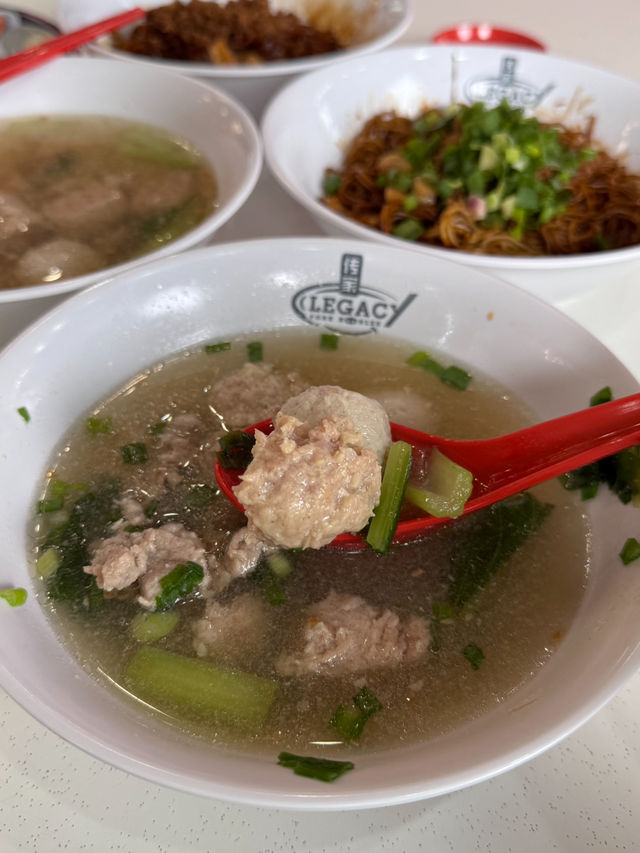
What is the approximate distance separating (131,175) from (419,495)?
1696 millimetres

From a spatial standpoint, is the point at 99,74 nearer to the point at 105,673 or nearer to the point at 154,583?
the point at 154,583

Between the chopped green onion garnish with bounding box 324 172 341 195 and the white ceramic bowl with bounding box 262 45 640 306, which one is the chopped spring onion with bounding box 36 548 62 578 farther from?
the chopped green onion garnish with bounding box 324 172 341 195

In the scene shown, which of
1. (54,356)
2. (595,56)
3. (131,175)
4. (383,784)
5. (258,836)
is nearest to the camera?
(383,784)

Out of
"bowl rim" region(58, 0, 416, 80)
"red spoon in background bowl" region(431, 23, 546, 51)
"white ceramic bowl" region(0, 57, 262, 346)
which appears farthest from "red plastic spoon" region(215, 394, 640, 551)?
"red spoon in background bowl" region(431, 23, 546, 51)

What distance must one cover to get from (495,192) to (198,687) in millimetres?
1822

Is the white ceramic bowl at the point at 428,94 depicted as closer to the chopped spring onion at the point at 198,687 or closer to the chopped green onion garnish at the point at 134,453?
the chopped green onion garnish at the point at 134,453

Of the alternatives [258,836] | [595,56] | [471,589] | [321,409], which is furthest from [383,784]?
[595,56]

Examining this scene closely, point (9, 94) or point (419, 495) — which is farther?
point (9, 94)

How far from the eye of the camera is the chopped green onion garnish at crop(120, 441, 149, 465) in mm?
1512

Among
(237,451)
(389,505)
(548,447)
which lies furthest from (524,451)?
(237,451)

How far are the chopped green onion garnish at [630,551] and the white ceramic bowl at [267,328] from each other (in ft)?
0.08

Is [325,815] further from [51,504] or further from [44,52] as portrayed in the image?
[44,52]

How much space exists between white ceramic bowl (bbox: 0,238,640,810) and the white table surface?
19 cm

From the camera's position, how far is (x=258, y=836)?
113 centimetres
